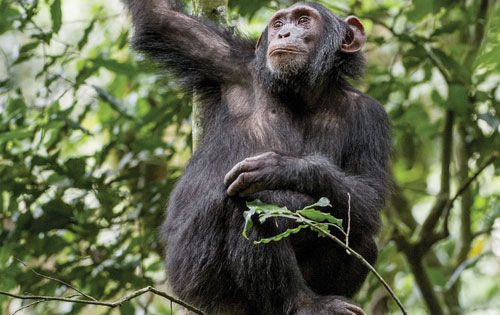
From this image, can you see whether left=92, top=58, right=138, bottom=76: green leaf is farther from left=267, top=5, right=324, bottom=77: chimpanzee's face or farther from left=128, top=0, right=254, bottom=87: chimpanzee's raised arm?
left=267, top=5, right=324, bottom=77: chimpanzee's face

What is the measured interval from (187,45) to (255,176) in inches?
64.6

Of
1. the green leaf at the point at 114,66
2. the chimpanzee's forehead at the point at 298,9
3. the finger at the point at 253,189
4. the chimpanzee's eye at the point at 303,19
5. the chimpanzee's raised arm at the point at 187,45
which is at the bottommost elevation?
the finger at the point at 253,189

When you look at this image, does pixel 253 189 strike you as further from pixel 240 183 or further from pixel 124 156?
pixel 124 156

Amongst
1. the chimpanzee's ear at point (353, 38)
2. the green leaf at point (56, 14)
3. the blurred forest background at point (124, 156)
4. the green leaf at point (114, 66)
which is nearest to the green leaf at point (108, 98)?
the blurred forest background at point (124, 156)

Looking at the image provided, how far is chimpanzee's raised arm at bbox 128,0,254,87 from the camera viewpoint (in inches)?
224

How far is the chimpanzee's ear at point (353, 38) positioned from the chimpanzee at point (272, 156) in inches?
0.5

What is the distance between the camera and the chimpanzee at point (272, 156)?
478 centimetres

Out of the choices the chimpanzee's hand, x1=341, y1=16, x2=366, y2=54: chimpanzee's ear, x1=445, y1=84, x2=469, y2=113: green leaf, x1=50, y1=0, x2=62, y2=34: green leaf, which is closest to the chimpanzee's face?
x1=341, y1=16, x2=366, y2=54: chimpanzee's ear

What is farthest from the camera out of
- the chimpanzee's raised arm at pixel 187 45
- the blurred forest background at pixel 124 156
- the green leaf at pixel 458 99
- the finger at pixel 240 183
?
the green leaf at pixel 458 99

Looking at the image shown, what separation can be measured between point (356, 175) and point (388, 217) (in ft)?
10.5

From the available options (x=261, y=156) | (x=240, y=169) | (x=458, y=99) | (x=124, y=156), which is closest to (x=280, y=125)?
(x=261, y=156)

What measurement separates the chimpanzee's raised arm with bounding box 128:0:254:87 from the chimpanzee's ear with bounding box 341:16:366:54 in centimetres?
89

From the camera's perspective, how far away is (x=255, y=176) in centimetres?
460

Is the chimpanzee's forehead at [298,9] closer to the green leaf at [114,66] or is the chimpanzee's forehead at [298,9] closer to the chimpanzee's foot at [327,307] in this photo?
the green leaf at [114,66]
